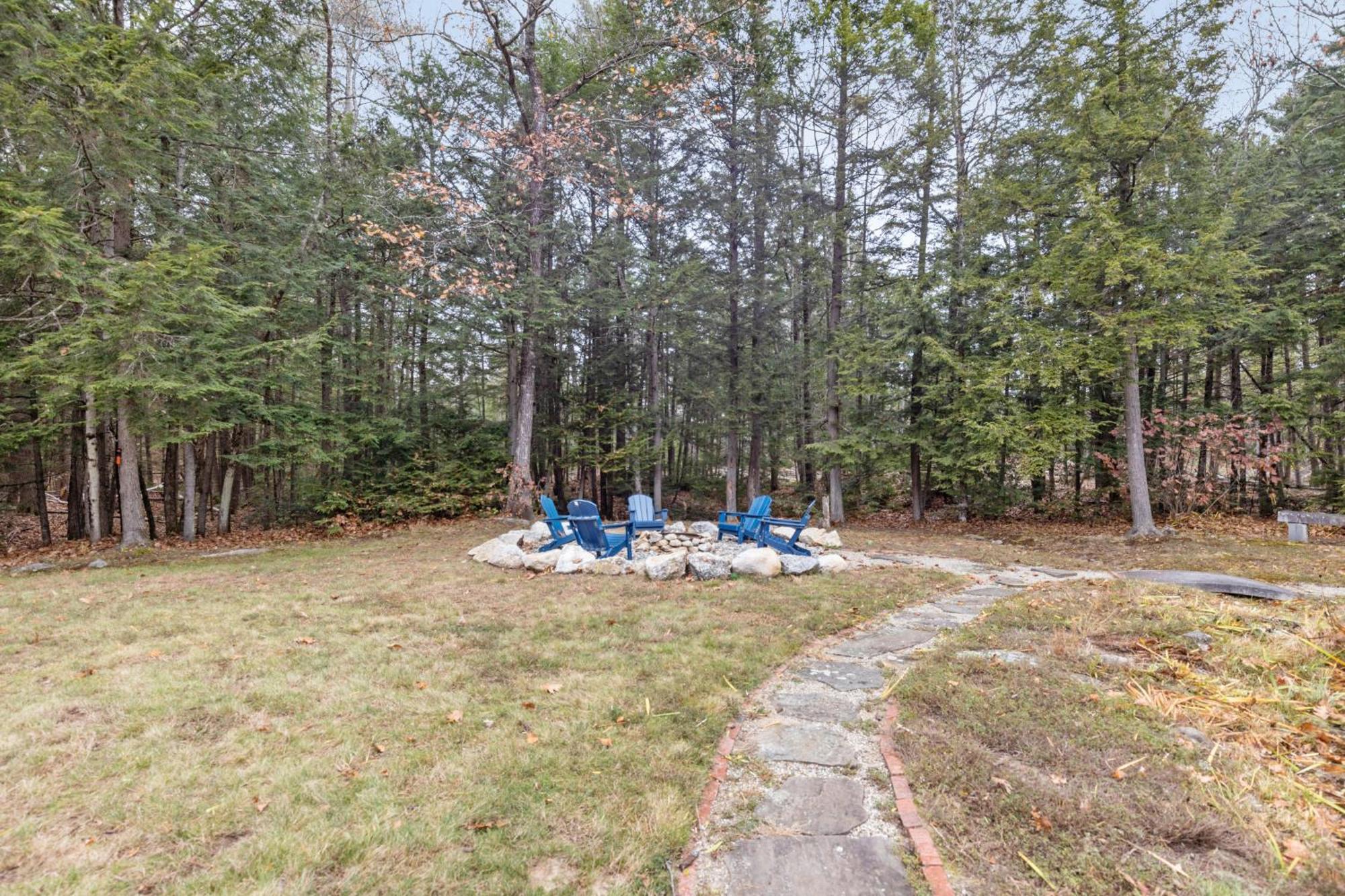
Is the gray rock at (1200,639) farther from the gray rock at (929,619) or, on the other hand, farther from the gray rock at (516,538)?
the gray rock at (516,538)

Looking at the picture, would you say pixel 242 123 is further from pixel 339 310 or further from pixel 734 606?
pixel 734 606

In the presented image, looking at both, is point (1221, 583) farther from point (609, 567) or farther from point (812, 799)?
point (609, 567)

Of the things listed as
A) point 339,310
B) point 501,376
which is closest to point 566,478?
point 501,376

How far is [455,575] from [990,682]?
220 inches

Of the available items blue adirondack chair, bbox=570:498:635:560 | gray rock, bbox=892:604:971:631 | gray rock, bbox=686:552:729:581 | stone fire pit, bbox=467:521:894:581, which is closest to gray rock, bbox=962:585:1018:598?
gray rock, bbox=892:604:971:631

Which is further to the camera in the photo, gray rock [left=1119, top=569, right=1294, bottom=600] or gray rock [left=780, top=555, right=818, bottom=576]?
gray rock [left=780, top=555, right=818, bottom=576]

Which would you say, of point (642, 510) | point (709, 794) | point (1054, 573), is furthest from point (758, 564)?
point (709, 794)

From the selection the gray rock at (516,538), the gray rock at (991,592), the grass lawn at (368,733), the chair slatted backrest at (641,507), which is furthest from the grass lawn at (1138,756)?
the gray rock at (516,538)

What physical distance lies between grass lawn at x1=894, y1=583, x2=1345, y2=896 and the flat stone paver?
0.23 m

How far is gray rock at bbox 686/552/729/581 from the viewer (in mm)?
6070

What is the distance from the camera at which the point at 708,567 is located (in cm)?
609

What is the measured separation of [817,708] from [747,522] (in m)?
5.01

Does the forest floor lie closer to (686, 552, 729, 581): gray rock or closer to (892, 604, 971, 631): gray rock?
(892, 604, 971, 631): gray rock

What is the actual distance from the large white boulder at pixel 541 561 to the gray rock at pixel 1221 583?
6645 mm
